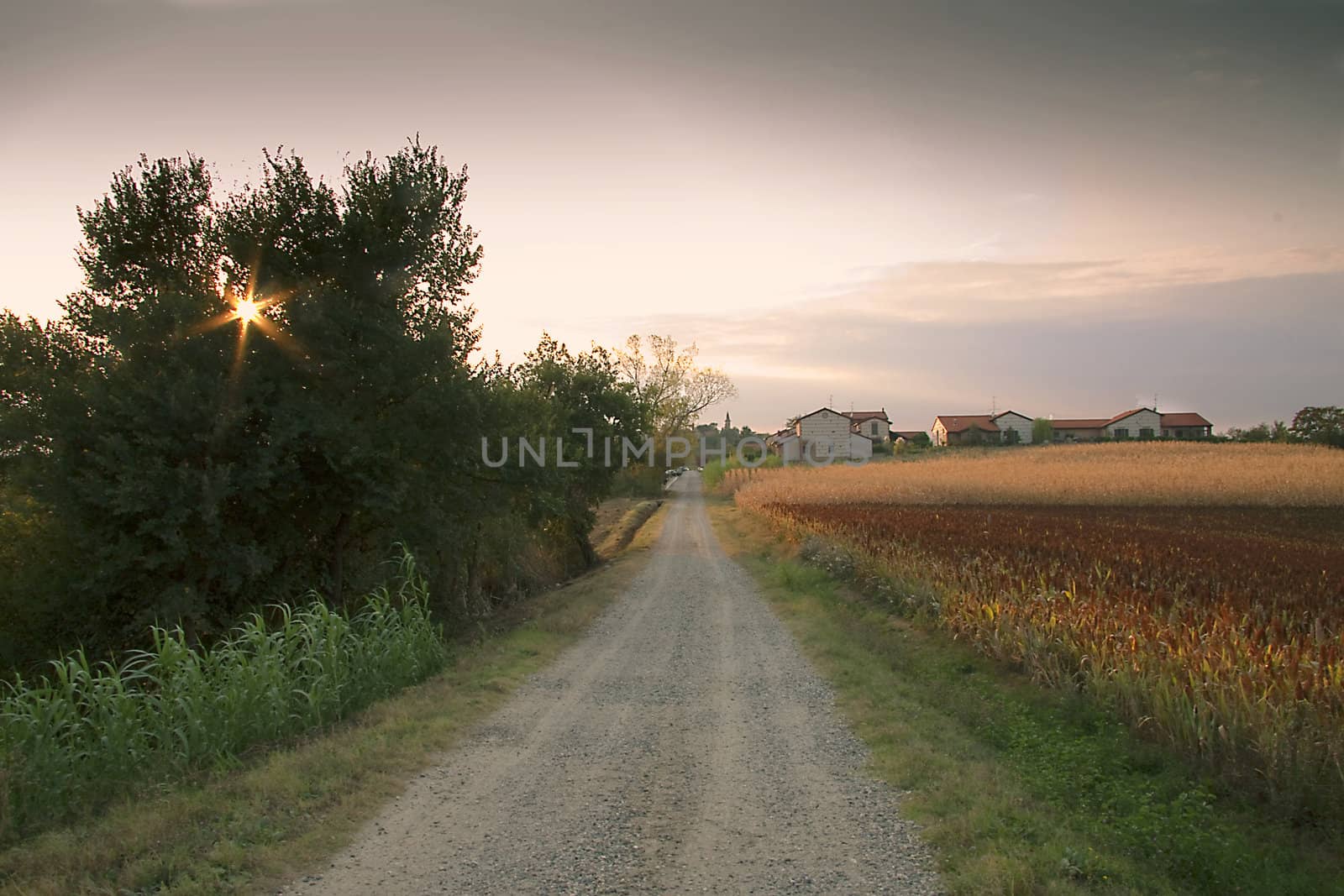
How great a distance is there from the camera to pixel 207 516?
1350cm

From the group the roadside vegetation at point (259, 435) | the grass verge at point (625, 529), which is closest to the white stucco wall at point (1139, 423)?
the grass verge at point (625, 529)

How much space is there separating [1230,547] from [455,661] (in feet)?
49.2

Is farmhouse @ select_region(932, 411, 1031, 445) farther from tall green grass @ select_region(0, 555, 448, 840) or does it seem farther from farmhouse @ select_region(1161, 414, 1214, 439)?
tall green grass @ select_region(0, 555, 448, 840)

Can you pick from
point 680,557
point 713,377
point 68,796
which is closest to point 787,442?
point 713,377

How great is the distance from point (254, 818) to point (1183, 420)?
11820 centimetres

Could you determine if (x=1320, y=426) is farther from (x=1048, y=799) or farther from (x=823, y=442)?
(x=1048, y=799)

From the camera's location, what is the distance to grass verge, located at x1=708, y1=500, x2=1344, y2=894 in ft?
16.2

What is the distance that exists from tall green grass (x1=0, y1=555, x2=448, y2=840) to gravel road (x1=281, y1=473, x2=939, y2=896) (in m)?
2.12

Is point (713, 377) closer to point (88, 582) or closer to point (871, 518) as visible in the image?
point (871, 518)

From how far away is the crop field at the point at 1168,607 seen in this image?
607cm

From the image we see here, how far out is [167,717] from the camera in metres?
8.02

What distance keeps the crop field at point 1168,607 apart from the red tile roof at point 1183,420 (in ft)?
267

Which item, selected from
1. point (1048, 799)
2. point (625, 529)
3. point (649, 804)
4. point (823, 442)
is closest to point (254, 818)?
point (649, 804)

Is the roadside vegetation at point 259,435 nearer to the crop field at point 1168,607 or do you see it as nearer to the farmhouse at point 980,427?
the crop field at point 1168,607
